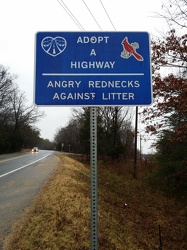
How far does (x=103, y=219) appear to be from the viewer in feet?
20.8

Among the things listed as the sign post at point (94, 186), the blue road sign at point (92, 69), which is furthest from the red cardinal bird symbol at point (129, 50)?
the sign post at point (94, 186)

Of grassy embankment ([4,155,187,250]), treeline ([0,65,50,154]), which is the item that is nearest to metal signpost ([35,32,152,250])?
grassy embankment ([4,155,187,250])

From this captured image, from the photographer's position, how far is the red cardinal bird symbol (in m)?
2.63

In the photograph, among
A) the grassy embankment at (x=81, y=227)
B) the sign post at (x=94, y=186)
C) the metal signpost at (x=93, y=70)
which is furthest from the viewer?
the grassy embankment at (x=81, y=227)

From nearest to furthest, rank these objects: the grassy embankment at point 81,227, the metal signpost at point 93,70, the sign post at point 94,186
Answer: the sign post at point 94,186
the metal signpost at point 93,70
the grassy embankment at point 81,227

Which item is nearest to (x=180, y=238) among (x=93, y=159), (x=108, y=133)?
(x=93, y=159)

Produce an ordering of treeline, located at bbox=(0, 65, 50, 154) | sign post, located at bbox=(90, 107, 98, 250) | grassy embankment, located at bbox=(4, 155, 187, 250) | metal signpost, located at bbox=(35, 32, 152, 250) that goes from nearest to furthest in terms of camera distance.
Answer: sign post, located at bbox=(90, 107, 98, 250), metal signpost, located at bbox=(35, 32, 152, 250), grassy embankment, located at bbox=(4, 155, 187, 250), treeline, located at bbox=(0, 65, 50, 154)

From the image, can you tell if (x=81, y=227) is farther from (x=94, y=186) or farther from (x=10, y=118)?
(x=10, y=118)

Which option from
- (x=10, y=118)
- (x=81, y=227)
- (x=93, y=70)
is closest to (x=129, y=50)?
(x=93, y=70)

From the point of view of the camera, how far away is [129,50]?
8.68 ft

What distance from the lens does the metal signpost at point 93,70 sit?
257 cm

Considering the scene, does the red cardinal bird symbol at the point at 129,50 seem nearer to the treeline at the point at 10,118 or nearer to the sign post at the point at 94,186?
the sign post at the point at 94,186

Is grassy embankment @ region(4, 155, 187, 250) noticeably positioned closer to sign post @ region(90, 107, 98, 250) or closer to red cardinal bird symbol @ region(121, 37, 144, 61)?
sign post @ region(90, 107, 98, 250)

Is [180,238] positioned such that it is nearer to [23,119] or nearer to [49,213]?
[49,213]
